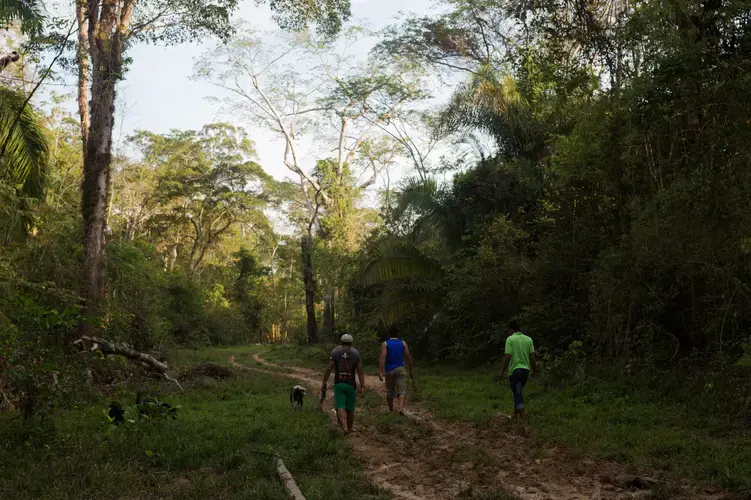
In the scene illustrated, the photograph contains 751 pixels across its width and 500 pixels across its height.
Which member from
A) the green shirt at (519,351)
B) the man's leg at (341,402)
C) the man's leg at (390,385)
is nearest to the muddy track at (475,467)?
the man's leg at (341,402)

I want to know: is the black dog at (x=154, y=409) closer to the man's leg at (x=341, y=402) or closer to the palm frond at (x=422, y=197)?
the man's leg at (x=341, y=402)

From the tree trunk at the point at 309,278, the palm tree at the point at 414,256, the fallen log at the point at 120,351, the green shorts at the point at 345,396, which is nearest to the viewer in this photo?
the green shorts at the point at 345,396

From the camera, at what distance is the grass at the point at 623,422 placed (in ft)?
21.4

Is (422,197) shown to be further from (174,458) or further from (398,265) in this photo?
(174,458)

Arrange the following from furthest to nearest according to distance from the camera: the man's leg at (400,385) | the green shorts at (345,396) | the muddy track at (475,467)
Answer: the man's leg at (400,385)
the green shorts at (345,396)
the muddy track at (475,467)

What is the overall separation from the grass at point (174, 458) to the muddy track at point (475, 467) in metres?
0.46

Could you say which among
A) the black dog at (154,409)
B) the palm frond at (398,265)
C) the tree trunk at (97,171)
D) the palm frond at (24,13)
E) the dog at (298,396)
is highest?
the palm frond at (24,13)

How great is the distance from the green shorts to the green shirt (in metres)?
2.50

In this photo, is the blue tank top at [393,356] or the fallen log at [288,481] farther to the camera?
the blue tank top at [393,356]

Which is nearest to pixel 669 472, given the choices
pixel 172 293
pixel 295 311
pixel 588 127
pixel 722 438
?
pixel 722 438

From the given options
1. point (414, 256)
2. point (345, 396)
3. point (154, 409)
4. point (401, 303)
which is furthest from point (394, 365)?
point (401, 303)

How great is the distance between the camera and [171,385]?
1404 centimetres

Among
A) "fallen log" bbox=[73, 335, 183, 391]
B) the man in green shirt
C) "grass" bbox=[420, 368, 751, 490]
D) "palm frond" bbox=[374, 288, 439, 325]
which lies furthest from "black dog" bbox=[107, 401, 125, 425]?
"palm frond" bbox=[374, 288, 439, 325]

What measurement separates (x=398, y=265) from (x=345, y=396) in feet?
30.5
